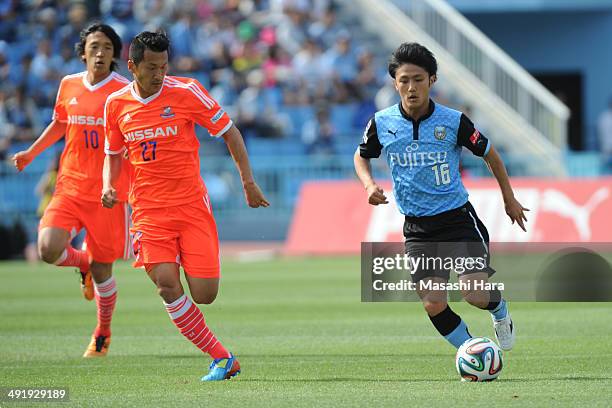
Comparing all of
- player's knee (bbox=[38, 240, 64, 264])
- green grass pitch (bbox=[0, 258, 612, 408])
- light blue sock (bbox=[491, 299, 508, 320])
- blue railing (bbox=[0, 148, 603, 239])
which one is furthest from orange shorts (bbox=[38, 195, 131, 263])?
blue railing (bbox=[0, 148, 603, 239])

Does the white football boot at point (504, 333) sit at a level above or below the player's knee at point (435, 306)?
below

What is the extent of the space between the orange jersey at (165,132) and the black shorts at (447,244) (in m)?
1.62

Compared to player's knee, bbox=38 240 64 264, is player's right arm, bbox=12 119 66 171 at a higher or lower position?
higher

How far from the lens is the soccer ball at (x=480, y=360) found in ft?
28.7

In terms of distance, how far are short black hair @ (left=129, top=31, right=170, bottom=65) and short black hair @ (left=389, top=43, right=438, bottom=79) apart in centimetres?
163

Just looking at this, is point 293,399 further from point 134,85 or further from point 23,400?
point 134,85

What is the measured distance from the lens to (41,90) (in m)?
29.1

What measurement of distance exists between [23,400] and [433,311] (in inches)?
111

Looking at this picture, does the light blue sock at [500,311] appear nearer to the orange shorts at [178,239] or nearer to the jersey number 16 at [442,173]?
the jersey number 16 at [442,173]

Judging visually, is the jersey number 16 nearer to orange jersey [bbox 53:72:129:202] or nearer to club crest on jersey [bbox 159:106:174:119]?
club crest on jersey [bbox 159:106:174:119]

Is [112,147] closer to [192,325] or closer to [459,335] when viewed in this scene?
[192,325]

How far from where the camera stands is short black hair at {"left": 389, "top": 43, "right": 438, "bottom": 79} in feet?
29.8

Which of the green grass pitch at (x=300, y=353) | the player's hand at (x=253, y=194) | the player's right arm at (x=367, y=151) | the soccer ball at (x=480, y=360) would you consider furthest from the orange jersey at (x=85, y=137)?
the soccer ball at (x=480, y=360)

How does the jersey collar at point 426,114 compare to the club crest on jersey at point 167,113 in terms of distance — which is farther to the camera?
the club crest on jersey at point 167,113
